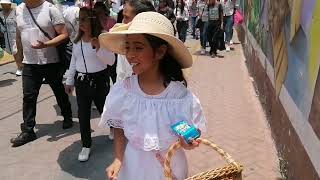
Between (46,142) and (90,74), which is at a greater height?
(90,74)

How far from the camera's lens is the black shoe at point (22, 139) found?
17.6ft

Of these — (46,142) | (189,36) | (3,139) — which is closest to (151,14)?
(46,142)

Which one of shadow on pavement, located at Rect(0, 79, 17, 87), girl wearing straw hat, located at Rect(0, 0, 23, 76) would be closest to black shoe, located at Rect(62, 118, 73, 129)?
shadow on pavement, located at Rect(0, 79, 17, 87)

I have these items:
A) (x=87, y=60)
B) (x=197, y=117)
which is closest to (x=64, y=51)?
(x=87, y=60)

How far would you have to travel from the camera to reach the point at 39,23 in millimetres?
5184

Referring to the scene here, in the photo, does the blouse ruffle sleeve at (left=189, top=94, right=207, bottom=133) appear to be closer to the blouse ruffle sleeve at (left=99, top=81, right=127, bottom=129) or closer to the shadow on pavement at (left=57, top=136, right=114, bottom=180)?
the blouse ruffle sleeve at (left=99, top=81, right=127, bottom=129)

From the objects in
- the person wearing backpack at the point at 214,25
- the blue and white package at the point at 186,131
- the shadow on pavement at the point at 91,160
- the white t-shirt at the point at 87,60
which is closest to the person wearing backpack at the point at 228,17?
the person wearing backpack at the point at 214,25

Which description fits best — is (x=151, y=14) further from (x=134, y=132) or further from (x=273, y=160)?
(x=273, y=160)

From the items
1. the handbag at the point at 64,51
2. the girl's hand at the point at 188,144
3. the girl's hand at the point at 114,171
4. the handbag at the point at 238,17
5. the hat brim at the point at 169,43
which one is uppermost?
the hat brim at the point at 169,43

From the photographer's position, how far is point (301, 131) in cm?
373

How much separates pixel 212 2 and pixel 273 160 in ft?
25.3

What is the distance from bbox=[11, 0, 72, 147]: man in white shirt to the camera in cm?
519

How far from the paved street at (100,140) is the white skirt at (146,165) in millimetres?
1962

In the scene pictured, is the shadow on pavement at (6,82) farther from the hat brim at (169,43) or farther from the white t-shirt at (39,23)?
the hat brim at (169,43)
